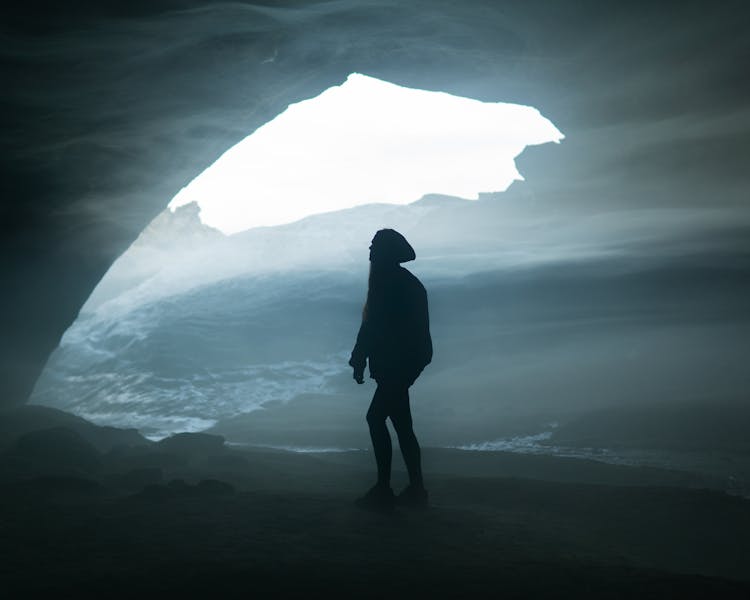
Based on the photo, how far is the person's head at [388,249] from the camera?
4668 millimetres

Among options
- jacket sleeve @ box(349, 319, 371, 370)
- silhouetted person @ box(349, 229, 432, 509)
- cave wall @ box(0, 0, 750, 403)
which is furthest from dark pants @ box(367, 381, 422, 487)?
cave wall @ box(0, 0, 750, 403)

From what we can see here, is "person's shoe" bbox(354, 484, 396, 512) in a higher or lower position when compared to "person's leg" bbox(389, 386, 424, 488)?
lower

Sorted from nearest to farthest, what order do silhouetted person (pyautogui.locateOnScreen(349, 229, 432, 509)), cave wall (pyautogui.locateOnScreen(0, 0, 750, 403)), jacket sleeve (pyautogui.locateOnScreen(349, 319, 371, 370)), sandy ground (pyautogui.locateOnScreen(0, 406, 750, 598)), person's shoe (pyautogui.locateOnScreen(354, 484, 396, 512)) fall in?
sandy ground (pyautogui.locateOnScreen(0, 406, 750, 598)) → person's shoe (pyautogui.locateOnScreen(354, 484, 396, 512)) → silhouetted person (pyautogui.locateOnScreen(349, 229, 432, 509)) → jacket sleeve (pyautogui.locateOnScreen(349, 319, 371, 370)) → cave wall (pyautogui.locateOnScreen(0, 0, 750, 403))

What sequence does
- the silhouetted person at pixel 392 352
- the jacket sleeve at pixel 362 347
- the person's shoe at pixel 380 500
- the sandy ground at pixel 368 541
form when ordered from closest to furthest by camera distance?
1. the sandy ground at pixel 368 541
2. the person's shoe at pixel 380 500
3. the silhouetted person at pixel 392 352
4. the jacket sleeve at pixel 362 347

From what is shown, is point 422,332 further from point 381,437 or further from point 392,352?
point 381,437

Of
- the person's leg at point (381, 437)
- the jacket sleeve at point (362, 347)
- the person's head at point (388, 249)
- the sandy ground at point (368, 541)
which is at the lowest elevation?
the sandy ground at point (368, 541)

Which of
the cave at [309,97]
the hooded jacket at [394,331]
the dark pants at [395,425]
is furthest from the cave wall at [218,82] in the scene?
the dark pants at [395,425]

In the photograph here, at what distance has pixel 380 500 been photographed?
441 centimetres

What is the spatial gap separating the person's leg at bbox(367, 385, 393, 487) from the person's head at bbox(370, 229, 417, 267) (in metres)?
0.95

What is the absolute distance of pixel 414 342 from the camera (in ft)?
15.1

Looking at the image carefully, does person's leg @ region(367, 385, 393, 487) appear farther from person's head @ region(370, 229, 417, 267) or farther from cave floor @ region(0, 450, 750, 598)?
person's head @ region(370, 229, 417, 267)

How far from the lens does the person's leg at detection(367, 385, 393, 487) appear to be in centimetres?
443

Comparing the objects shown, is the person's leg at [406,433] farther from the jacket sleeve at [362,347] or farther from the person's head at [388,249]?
the person's head at [388,249]

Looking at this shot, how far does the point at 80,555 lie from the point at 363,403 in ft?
89.1
